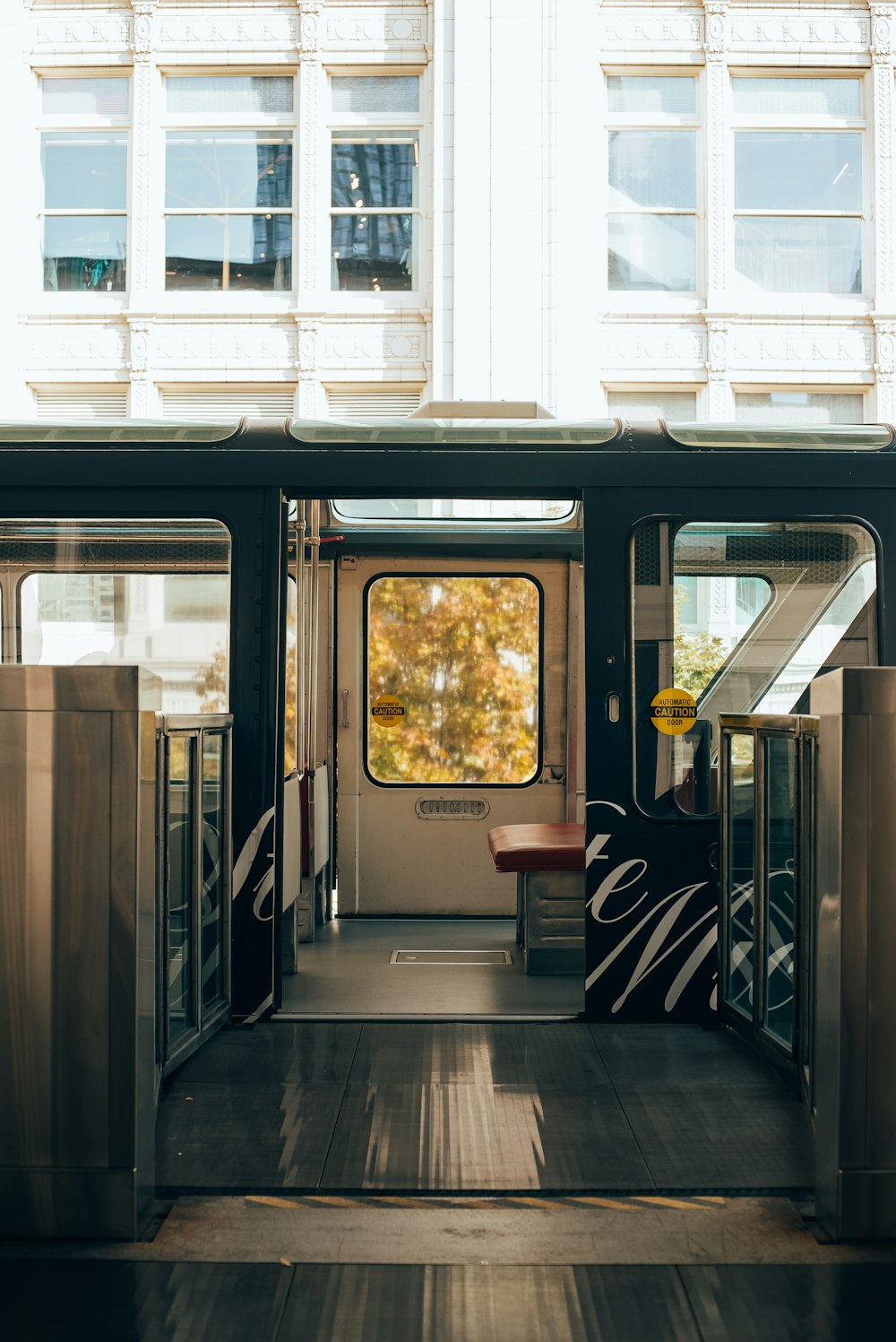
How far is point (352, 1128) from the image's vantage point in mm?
4297

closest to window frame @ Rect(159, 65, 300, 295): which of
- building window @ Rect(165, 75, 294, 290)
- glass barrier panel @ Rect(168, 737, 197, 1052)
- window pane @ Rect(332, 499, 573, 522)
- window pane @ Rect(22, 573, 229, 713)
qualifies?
building window @ Rect(165, 75, 294, 290)

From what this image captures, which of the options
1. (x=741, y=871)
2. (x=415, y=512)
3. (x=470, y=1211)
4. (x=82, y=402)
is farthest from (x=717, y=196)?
(x=470, y=1211)

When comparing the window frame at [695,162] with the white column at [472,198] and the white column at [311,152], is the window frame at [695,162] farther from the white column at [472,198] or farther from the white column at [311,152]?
the white column at [311,152]

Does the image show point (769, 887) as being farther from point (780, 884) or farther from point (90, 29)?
point (90, 29)

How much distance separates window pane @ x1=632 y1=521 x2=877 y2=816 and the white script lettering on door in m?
0.48

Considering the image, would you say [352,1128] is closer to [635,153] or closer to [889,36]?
[635,153]

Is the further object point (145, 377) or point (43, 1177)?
point (145, 377)

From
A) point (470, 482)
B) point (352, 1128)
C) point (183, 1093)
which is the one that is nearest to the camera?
point (352, 1128)

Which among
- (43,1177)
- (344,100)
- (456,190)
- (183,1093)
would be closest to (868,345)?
(456,190)

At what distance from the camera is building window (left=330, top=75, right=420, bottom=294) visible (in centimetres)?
1462

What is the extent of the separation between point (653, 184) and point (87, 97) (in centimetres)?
631

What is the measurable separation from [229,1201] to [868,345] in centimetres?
1295

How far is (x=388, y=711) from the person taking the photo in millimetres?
8242

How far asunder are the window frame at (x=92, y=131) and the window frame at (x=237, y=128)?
38 centimetres
